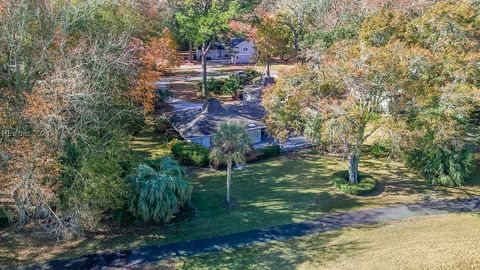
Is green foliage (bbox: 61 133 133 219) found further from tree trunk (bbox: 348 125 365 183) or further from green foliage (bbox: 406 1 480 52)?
green foliage (bbox: 406 1 480 52)

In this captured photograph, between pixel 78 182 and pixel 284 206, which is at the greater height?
pixel 78 182

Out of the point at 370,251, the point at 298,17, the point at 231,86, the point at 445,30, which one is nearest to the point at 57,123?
the point at 370,251

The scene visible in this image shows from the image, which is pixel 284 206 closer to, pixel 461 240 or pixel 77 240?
pixel 461 240

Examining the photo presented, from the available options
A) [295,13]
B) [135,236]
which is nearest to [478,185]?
[135,236]

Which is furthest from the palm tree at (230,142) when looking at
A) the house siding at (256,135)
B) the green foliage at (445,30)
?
the green foliage at (445,30)

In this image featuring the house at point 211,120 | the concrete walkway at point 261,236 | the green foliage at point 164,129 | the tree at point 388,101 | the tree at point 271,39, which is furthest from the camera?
the tree at point 271,39

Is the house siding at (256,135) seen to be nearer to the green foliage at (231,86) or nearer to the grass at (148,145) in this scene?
the grass at (148,145)
